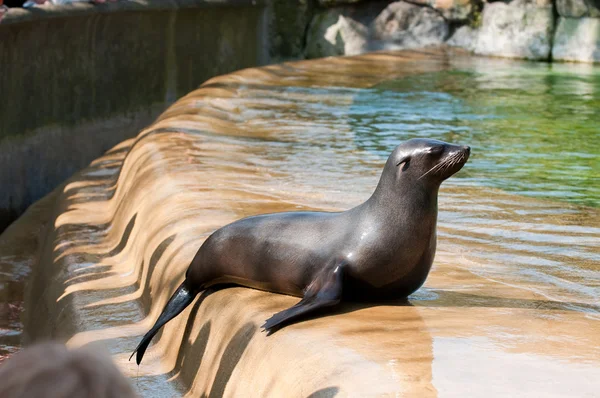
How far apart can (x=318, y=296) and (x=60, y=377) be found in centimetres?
209

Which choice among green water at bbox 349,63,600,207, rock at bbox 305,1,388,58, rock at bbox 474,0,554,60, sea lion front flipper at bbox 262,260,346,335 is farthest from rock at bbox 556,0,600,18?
sea lion front flipper at bbox 262,260,346,335

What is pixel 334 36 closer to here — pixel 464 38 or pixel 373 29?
pixel 373 29

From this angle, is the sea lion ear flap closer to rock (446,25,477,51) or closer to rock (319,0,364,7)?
rock (446,25,477,51)

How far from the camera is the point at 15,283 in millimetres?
6297

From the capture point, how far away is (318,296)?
10.3 feet

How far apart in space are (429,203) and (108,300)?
209cm

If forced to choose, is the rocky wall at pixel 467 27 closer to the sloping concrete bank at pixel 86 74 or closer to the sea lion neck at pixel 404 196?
the sloping concrete bank at pixel 86 74

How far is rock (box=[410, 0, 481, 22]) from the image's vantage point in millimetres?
13648

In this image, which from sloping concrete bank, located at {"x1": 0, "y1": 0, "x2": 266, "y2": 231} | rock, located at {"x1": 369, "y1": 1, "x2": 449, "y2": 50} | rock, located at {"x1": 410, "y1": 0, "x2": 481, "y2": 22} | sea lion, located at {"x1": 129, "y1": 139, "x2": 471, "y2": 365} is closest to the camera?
sea lion, located at {"x1": 129, "y1": 139, "x2": 471, "y2": 365}

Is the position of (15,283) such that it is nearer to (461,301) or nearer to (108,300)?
(108,300)

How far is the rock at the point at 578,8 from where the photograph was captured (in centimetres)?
1244

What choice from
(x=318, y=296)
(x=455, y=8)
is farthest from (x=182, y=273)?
(x=455, y=8)

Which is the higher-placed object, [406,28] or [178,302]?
[406,28]

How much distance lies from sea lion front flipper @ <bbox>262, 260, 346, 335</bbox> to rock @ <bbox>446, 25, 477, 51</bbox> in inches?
427
